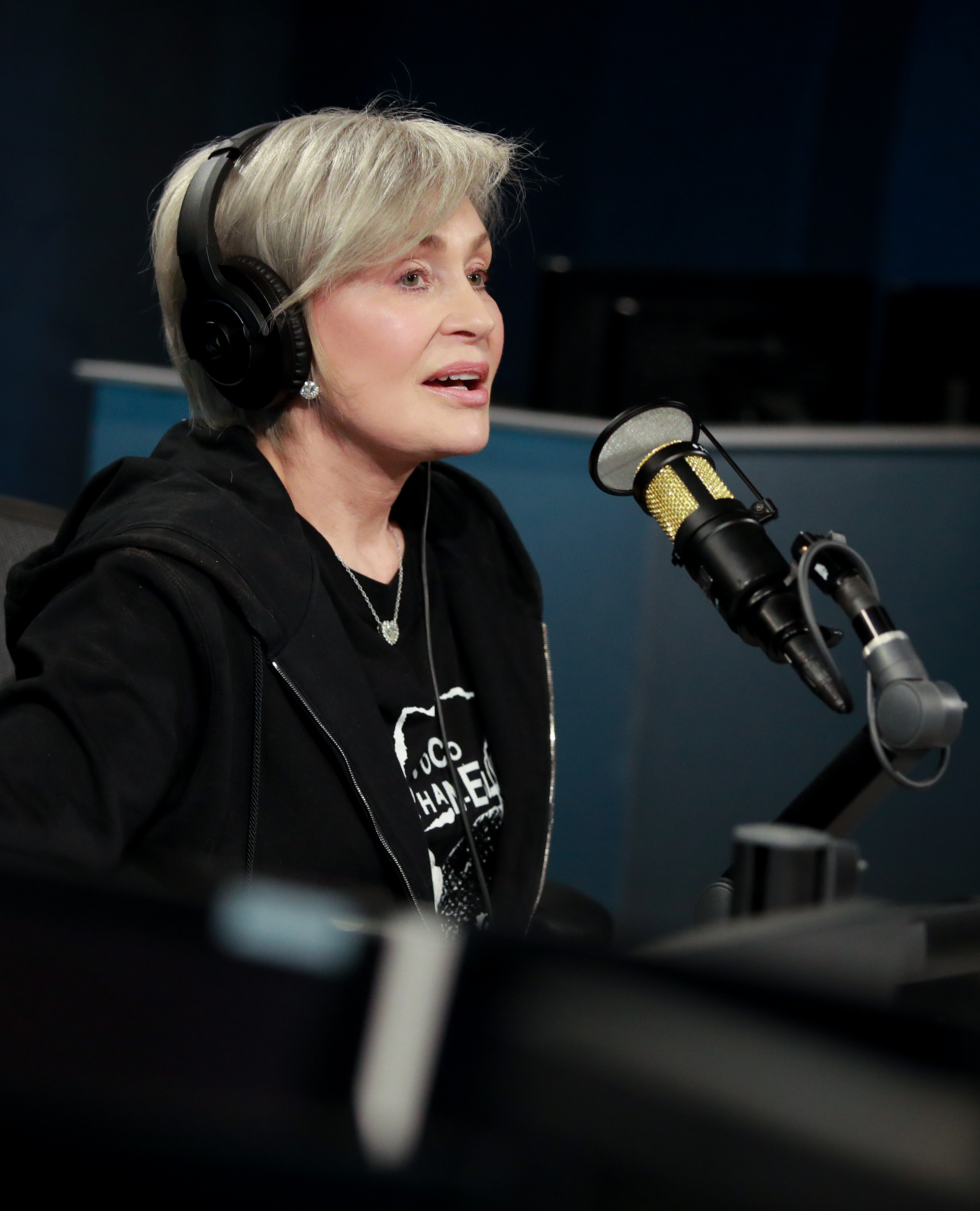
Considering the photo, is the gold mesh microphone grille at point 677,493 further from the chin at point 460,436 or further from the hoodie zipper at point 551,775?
the hoodie zipper at point 551,775

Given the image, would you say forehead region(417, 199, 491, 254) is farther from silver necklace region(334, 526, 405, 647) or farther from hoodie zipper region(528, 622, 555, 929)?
hoodie zipper region(528, 622, 555, 929)

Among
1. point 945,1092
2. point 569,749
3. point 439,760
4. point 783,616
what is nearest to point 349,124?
point 439,760

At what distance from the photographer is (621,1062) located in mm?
391

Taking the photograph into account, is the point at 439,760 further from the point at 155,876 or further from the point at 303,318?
the point at 155,876

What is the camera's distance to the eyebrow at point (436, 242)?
49.5 inches

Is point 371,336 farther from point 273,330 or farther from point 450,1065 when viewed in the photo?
point 450,1065

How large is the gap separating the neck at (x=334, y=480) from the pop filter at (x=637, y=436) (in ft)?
1.38

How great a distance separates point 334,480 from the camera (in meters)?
1.32

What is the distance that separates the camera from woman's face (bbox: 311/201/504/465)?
1.24 metres

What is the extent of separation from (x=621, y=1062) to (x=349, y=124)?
104 centimetres

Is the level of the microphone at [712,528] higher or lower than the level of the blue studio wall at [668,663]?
higher

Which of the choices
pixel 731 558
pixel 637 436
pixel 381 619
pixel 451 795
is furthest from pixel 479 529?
pixel 731 558

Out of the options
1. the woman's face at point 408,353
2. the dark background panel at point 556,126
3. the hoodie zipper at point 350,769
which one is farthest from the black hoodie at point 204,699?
the dark background panel at point 556,126

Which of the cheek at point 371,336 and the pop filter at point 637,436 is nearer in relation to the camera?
the pop filter at point 637,436
